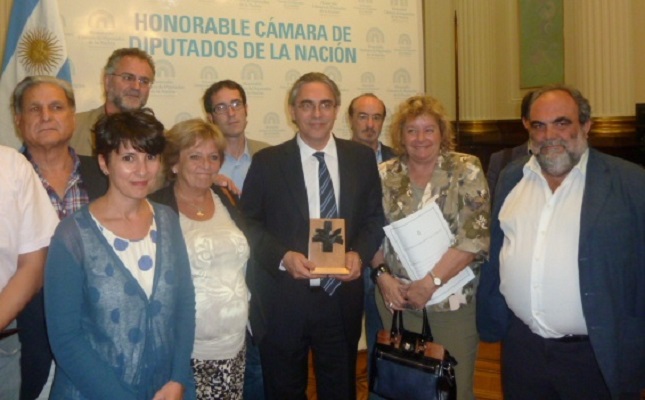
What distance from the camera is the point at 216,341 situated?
2.43 meters

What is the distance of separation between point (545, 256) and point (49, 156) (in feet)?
6.13

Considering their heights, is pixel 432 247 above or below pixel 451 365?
above

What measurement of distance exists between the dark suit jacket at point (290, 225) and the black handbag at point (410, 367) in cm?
18

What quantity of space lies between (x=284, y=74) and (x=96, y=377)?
3.38 metres

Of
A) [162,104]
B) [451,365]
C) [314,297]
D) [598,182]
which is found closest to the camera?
[598,182]

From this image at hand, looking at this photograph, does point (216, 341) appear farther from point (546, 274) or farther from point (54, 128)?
point (546, 274)

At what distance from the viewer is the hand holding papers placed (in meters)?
2.71

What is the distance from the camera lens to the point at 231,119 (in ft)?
11.8

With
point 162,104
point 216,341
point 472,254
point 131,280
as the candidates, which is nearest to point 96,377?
point 131,280

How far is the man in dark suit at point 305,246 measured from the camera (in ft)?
9.07

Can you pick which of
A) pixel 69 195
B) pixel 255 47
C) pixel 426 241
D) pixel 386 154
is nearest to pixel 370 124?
pixel 386 154

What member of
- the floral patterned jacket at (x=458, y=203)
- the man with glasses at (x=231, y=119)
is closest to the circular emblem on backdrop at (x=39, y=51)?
the man with glasses at (x=231, y=119)

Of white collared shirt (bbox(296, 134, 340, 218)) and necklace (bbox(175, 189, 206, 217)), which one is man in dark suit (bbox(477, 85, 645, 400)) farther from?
necklace (bbox(175, 189, 206, 217))

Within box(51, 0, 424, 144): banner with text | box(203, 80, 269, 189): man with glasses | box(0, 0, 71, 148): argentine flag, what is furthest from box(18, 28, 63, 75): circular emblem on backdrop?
box(203, 80, 269, 189): man with glasses
